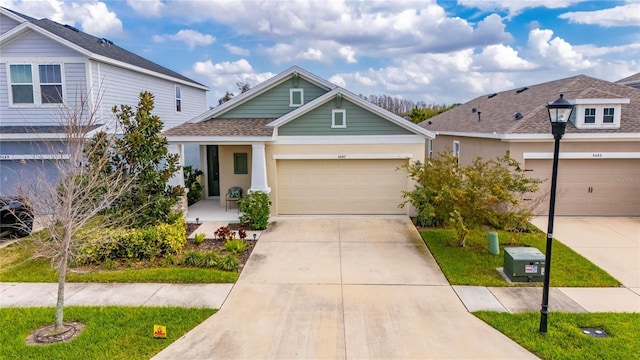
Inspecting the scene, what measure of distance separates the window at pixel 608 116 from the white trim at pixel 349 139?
646cm

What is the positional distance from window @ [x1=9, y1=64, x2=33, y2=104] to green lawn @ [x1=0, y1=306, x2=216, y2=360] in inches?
391

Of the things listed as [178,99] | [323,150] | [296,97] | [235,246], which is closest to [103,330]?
[235,246]

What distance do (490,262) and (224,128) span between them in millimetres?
9939

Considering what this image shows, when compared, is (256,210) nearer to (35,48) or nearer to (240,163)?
(240,163)

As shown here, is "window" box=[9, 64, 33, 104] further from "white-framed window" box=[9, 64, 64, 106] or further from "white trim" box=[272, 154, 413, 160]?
"white trim" box=[272, 154, 413, 160]

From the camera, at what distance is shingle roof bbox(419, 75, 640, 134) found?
14078mm

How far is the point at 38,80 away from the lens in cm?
1406

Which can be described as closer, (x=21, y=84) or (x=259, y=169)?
(x=259, y=169)

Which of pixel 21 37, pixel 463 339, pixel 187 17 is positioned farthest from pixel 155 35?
pixel 463 339

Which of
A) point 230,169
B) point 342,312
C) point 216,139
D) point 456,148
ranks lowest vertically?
point 342,312

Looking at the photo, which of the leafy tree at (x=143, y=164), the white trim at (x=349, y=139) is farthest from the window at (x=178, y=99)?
the leafy tree at (x=143, y=164)

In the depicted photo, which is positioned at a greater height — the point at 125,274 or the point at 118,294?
the point at 125,274

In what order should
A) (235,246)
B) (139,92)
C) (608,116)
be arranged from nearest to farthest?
(235,246), (608,116), (139,92)

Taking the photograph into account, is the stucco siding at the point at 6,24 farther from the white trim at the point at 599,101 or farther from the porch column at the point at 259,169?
the white trim at the point at 599,101
